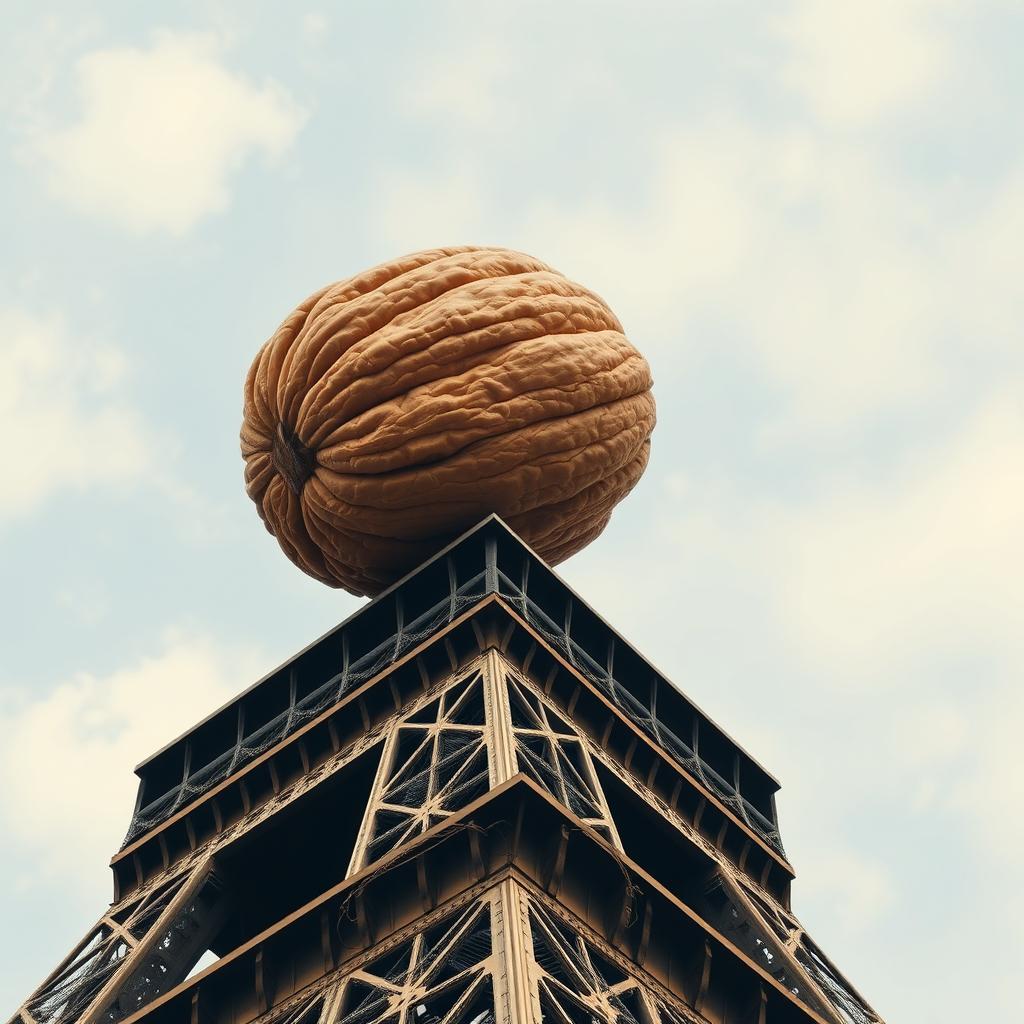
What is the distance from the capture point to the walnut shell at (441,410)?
2292 cm

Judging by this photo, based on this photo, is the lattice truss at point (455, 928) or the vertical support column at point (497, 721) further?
the vertical support column at point (497, 721)

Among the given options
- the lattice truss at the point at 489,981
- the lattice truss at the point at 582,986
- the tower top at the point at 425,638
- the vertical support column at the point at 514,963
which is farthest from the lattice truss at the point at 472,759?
the vertical support column at the point at 514,963

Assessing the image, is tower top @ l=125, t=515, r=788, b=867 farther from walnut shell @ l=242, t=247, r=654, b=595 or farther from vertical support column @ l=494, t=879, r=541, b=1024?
vertical support column @ l=494, t=879, r=541, b=1024

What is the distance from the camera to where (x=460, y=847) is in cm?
1600

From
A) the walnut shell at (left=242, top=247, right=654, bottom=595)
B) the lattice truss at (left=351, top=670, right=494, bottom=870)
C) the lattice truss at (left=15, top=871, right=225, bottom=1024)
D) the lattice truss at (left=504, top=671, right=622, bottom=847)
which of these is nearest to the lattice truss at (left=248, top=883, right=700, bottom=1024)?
the lattice truss at (left=351, top=670, right=494, bottom=870)

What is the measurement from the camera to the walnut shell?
2292 cm

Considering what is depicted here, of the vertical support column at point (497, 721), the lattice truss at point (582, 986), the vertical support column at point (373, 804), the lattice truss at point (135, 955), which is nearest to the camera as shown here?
the lattice truss at point (582, 986)

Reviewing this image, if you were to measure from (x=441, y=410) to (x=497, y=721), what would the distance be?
4.91 meters

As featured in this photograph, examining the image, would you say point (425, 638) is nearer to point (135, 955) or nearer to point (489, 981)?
point (135, 955)

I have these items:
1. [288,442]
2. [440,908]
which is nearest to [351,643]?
[288,442]

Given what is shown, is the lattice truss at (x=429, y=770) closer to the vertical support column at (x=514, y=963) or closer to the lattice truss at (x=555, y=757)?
the lattice truss at (x=555, y=757)

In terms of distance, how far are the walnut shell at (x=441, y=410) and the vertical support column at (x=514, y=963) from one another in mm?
9066

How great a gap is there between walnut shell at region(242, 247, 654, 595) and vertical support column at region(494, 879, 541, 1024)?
9066 mm

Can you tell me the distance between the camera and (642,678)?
2675 centimetres
